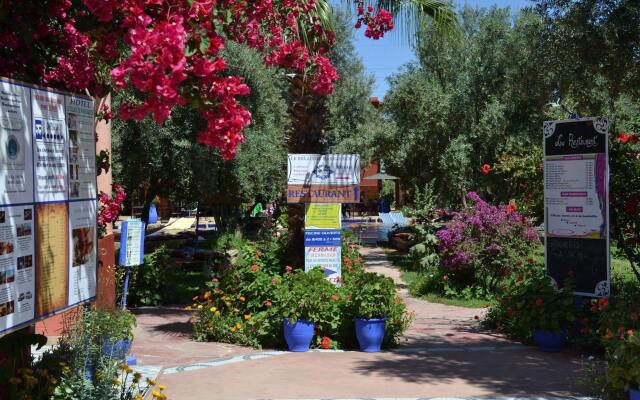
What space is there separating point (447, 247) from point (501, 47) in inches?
288

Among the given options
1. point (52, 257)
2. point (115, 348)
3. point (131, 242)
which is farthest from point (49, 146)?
point (131, 242)

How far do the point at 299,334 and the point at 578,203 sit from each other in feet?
13.2

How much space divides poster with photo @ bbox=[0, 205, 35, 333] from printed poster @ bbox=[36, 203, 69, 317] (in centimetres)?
7

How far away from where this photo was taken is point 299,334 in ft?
27.5

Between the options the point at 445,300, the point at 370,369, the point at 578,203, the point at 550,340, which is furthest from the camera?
the point at 445,300

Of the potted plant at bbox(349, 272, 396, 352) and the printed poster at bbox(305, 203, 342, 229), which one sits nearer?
A: the potted plant at bbox(349, 272, 396, 352)

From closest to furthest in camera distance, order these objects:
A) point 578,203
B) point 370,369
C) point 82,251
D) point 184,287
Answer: point 82,251 → point 370,369 → point 578,203 → point 184,287

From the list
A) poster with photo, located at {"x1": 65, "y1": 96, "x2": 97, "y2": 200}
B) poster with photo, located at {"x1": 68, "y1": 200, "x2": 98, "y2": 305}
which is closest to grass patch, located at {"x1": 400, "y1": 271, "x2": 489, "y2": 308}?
poster with photo, located at {"x1": 68, "y1": 200, "x2": 98, "y2": 305}

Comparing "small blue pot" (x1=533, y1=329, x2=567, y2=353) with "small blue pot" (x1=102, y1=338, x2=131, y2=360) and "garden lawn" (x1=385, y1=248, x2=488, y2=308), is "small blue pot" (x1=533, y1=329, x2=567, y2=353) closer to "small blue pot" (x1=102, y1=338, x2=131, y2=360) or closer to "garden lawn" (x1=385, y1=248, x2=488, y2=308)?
"garden lawn" (x1=385, y1=248, x2=488, y2=308)

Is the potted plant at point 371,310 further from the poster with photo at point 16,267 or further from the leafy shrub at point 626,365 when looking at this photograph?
the poster with photo at point 16,267

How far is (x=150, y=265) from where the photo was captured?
12.2m

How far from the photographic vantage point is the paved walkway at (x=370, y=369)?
659 centimetres

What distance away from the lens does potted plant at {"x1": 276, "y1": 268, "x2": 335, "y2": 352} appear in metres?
8.38

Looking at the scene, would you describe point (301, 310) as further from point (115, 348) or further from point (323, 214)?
point (115, 348)
